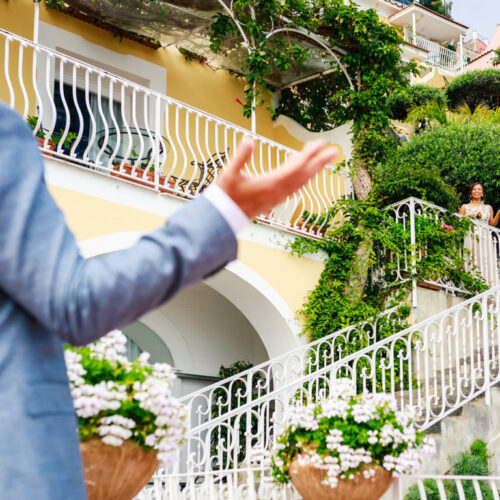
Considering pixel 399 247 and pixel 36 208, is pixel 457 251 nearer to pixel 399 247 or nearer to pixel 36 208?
pixel 399 247

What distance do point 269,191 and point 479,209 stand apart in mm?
10240

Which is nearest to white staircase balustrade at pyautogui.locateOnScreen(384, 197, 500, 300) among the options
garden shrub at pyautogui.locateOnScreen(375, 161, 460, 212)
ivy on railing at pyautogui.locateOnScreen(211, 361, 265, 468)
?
garden shrub at pyautogui.locateOnScreen(375, 161, 460, 212)

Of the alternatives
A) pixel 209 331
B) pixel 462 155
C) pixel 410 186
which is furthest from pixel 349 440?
pixel 462 155

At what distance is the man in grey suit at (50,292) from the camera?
0.88 m

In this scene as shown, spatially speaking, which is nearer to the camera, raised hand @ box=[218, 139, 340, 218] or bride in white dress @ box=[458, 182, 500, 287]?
raised hand @ box=[218, 139, 340, 218]

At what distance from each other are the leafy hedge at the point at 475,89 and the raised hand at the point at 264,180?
20878mm

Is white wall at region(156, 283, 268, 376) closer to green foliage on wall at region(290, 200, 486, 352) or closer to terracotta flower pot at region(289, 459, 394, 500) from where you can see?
green foliage on wall at region(290, 200, 486, 352)

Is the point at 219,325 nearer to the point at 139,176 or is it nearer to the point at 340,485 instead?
the point at 139,176

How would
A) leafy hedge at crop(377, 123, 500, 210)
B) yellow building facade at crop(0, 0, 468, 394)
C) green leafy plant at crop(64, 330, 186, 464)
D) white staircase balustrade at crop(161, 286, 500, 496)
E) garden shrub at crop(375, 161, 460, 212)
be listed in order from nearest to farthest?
green leafy plant at crop(64, 330, 186, 464)
white staircase balustrade at crop(161, 286, 500, 496)
yellow building facade at crop(0, 0, 468, 394)
garden shrub at crop(375, 161, 460, 212)
leafy hedge at crop(377, 123, 500, 210)

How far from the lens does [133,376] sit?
2869mm

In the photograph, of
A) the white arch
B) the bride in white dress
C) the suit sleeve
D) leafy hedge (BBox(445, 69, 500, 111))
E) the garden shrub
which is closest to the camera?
the suit sleeve

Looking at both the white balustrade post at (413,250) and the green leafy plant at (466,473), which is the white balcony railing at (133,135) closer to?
the white balustrade post at (413,250)

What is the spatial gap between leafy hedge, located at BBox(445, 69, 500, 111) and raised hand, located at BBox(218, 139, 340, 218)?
20878 millimetres

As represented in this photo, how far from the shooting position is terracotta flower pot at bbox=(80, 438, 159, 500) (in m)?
2.75
